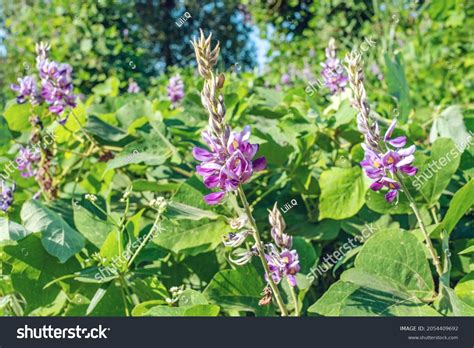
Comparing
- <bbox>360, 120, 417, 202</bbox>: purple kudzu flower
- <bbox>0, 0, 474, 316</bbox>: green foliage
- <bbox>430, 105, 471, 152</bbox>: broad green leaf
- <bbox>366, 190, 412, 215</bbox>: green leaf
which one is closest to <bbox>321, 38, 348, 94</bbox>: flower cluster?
<bbox>0, 0, 474, 316</bbox>: green foliage

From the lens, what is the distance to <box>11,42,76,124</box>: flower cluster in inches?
75.8

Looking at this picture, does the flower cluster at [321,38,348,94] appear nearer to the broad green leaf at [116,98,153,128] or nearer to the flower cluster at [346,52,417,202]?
the broad green leaf at [116,98,153,128]

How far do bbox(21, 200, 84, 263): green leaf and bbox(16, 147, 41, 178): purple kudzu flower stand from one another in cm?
39

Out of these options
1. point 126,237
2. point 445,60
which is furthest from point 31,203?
point 445,60

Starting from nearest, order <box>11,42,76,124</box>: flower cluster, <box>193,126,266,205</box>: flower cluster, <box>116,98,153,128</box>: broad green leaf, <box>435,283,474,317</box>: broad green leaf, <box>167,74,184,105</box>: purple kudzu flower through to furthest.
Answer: <box>193,126,266,205</box>: flower cluster
<box>435,283,474,317</box>: broad green leaf
<box>11,42,76,124</box>: flower cluster
<box>116,98,153,128</box>: broad green leaf
<box>167,74,184,105</box>: purple kudzu flower

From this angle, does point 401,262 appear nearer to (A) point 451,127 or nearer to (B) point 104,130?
(A) point 451,127

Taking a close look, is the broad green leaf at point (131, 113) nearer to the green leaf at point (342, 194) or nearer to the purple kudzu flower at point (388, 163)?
the green leaf at point (342, 194)

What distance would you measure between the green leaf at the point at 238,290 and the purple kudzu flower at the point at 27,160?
809 millimetres

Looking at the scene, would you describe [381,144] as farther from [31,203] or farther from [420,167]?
[31,203]

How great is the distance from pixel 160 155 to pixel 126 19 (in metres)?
4.96

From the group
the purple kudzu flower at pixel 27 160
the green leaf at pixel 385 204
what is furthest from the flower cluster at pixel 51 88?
the green leaf at pixel 385 204

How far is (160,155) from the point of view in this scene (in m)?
1.77

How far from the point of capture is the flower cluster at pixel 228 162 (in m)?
1.07

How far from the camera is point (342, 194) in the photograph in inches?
63.0
